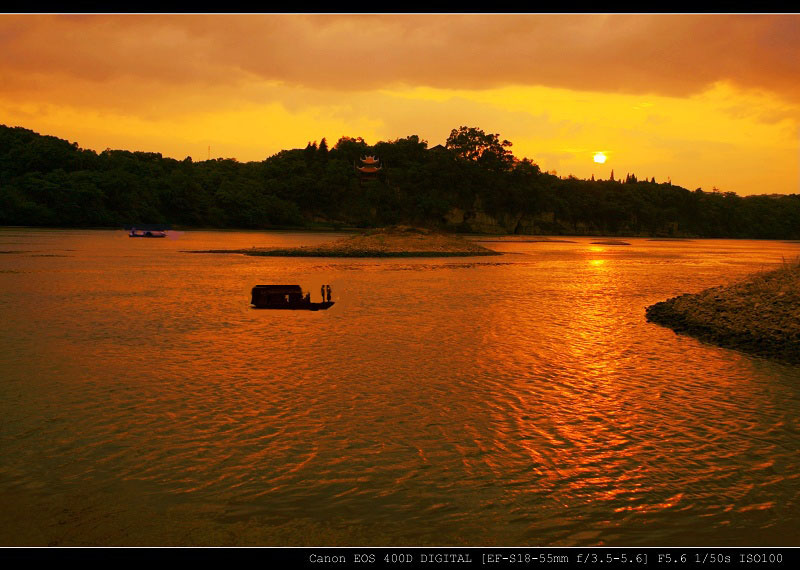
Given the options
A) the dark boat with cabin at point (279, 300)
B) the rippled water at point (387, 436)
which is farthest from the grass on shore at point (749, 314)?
the dark boat with cabin at point (279, 300)

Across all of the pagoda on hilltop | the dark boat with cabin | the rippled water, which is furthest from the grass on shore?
the pagoda on hilltop

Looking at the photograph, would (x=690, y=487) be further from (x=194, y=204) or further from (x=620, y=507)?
(x=194, y=204)

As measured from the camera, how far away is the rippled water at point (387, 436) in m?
6.84

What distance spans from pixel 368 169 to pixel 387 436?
18606cm

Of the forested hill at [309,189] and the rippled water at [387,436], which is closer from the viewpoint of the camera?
the rippled water at [387,436]

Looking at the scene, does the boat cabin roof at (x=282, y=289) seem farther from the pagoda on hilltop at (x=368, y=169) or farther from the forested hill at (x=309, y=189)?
the pagoda on hilltop at (x=368, y=169)

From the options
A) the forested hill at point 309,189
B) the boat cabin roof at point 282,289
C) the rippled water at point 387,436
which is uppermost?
the forested hill at point 309,189

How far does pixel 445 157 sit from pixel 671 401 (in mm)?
177602

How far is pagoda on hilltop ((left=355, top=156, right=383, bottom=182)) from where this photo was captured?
192000 mm

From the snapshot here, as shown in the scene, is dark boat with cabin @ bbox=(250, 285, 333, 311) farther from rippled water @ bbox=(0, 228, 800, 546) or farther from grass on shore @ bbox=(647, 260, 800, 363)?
grass on shore @ bbox=(647, 260, 800, 363)

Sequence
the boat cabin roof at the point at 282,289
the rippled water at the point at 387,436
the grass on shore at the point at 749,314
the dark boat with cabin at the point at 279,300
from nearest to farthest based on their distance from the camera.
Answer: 1. the rippled water at the point at 387,436
2. the grass on shore at the point at 749,314
3. the dark boat with cabin at the point at 279,300
4. the boat cabin roof at the point at 282,289

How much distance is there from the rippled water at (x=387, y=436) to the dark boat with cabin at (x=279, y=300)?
14.0 feet

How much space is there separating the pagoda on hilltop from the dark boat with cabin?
168 metres
